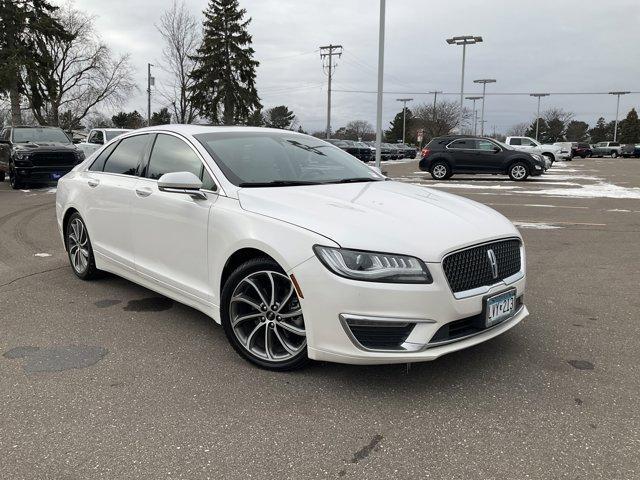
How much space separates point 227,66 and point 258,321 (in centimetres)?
4342

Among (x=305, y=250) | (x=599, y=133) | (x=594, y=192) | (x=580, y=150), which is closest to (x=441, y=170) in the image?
(x=594, y=192)

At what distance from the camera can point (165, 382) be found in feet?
10.9

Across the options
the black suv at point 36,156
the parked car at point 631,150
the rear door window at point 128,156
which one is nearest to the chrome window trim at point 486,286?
the rear door window at point 128,156

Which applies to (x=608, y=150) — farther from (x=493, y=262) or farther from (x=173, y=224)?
(x=173, y=224)

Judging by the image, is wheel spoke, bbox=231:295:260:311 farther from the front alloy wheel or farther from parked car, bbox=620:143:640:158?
parked car, bbox=620:143:640:158

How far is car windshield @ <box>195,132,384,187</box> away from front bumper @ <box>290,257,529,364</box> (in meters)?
1.14

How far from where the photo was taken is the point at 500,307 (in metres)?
3.30

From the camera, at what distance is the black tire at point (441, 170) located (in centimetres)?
2178

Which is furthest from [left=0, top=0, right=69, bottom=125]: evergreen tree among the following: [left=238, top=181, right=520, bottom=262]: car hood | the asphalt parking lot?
[left=238, top=181, right=520, bottom=262]: car hood

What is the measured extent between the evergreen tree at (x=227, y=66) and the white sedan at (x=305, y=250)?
38831 millimetres

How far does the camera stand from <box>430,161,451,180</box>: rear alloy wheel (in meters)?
21.8

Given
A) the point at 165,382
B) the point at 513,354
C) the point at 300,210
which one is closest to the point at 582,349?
the point at 513,354

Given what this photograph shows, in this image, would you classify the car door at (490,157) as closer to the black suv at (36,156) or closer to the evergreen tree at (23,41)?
the black suv at (36,156)

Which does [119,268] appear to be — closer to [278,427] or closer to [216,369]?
[216,369]
